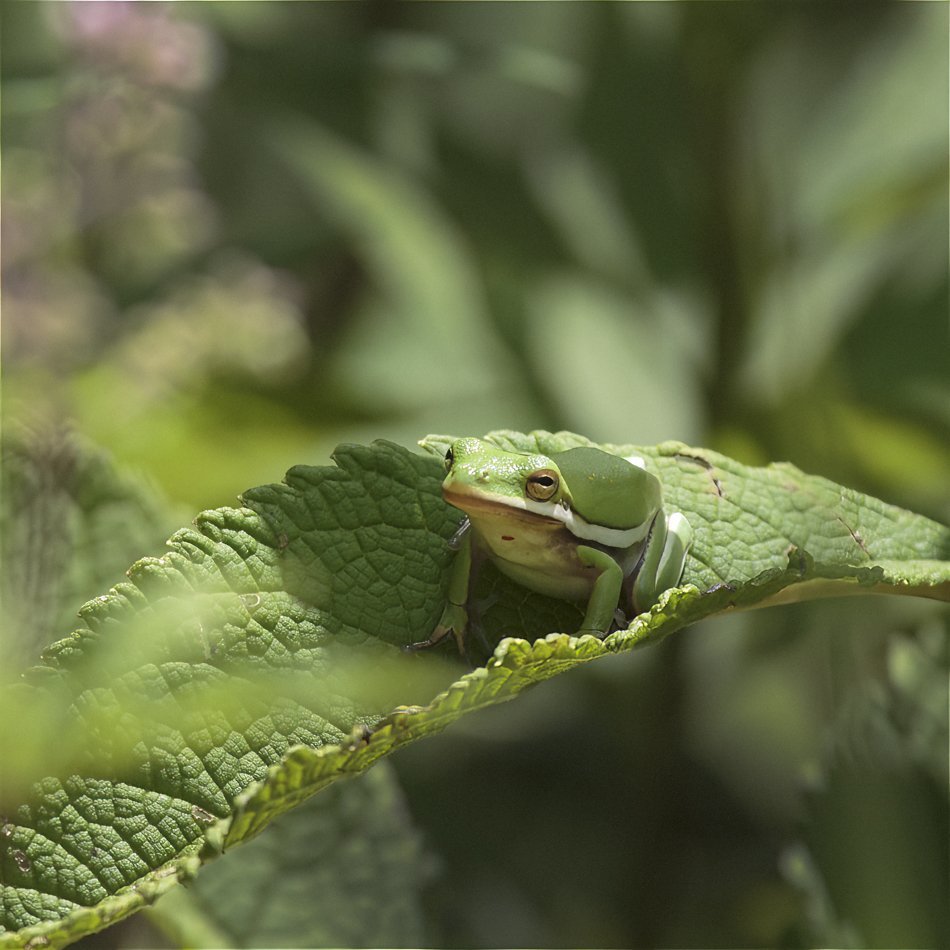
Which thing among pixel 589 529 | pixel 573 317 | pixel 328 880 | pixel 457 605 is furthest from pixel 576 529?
pixel 573 317

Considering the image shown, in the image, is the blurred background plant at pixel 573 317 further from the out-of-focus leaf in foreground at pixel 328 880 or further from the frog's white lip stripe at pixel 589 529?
the frog's white lip stripe at pixel 589 529

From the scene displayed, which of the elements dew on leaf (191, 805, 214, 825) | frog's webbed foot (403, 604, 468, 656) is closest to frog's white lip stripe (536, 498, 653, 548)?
frog's webbed foot (403, 604, 468, 656)

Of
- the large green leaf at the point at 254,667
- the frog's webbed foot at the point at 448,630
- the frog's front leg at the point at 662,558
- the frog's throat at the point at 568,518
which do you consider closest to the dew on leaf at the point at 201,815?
the large green leaf at the point at 254,667

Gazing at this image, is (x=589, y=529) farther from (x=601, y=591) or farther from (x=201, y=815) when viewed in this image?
(x=201, y=815)

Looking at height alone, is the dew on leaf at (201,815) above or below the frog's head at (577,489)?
below

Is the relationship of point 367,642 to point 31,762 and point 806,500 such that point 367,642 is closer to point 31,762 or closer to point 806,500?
point 31,762

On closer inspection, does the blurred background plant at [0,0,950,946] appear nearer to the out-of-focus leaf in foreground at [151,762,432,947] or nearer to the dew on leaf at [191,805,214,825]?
the out-of-focus leaf in foreground at [151,762,432,947]
